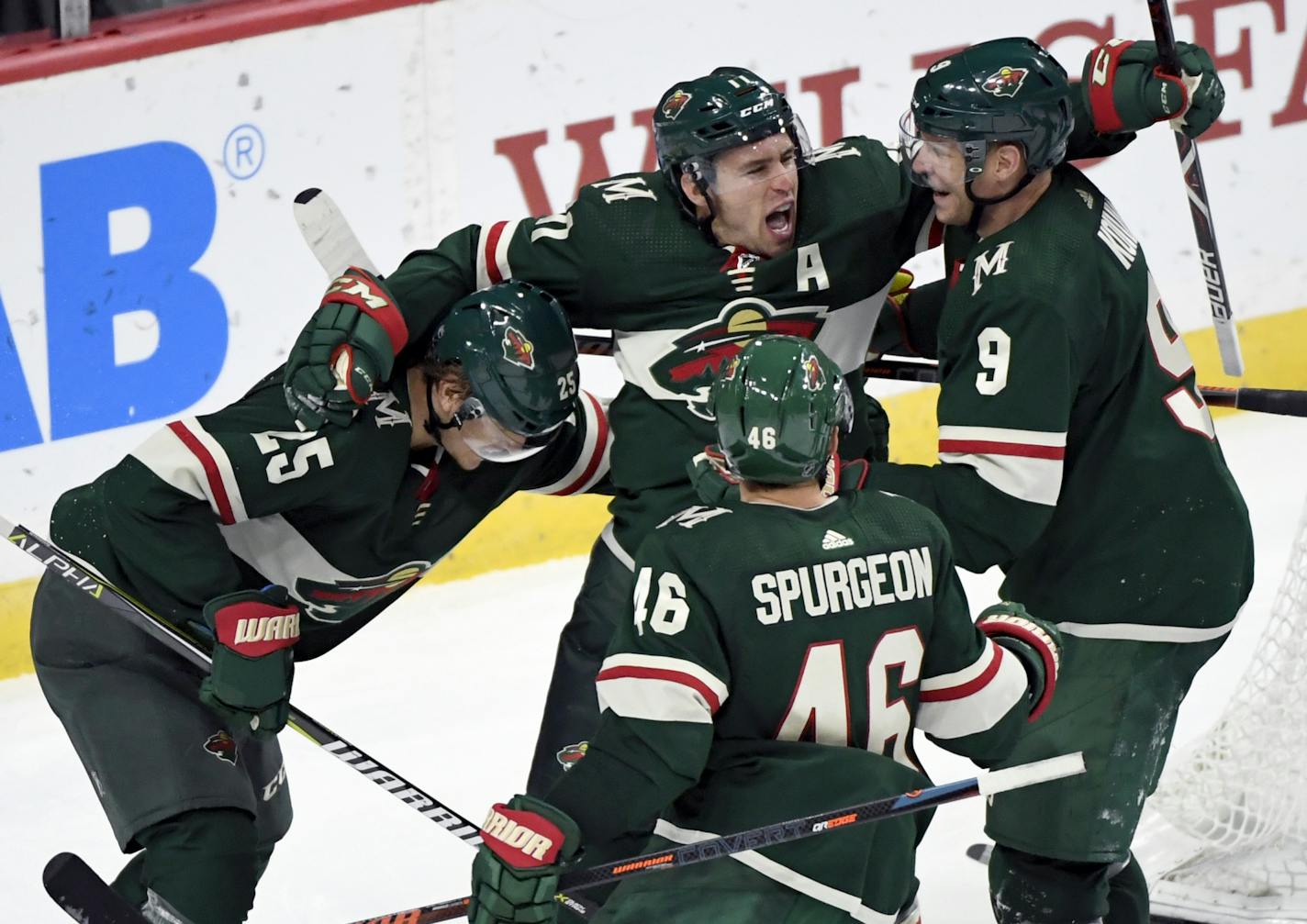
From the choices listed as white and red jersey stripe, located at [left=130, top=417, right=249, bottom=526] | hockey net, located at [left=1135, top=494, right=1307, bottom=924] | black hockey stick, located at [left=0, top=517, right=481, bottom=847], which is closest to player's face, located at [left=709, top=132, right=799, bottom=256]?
white and red jersey stripe, located at [left=130, top=417, right=249, bottom=526]

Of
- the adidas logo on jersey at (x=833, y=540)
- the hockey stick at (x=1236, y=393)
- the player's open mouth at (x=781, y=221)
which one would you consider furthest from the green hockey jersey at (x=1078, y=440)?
the adidas logo on jersey at (x=833, y=540)

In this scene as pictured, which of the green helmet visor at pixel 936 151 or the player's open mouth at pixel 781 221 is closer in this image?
the green helmet visor at pixel 936 151

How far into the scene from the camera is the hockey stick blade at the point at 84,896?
8.95ft

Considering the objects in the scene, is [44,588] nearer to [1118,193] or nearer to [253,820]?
[253,820]

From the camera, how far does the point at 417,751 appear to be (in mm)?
4379

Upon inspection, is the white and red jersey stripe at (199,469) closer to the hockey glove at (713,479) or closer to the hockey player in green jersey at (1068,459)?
the hockey glove at (713,479)

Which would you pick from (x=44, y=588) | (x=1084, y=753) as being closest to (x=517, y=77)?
(x=44, y=588)

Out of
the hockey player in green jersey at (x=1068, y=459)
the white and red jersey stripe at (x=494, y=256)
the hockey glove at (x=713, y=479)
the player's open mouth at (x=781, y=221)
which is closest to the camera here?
the hockey glove at (x=713, y=479)

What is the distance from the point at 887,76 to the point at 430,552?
2.61m

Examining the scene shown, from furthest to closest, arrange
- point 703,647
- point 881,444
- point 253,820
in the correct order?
1. point 881,444
2. point 253,820
3. point 703,647

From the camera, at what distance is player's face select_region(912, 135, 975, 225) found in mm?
2916

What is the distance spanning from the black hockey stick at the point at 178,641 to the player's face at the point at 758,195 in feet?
3.05

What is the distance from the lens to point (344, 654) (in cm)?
487

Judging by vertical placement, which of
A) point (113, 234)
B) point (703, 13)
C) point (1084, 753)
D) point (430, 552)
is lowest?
Answer: point (1084, 753)
